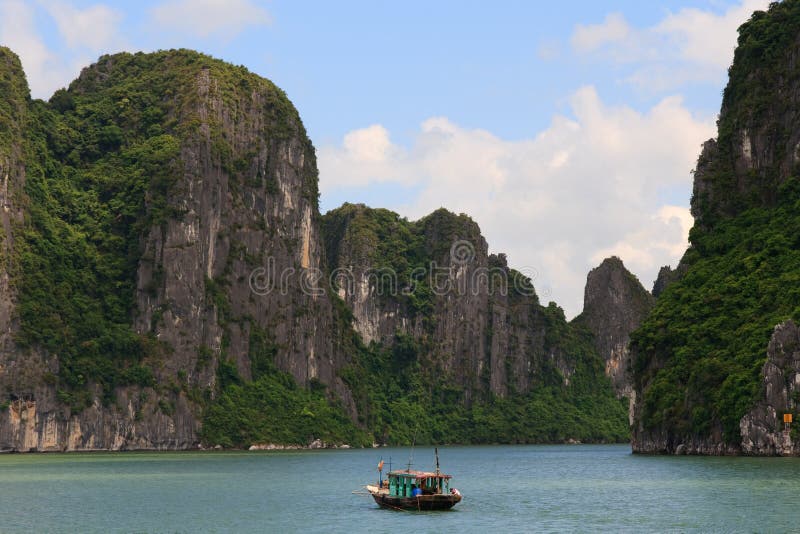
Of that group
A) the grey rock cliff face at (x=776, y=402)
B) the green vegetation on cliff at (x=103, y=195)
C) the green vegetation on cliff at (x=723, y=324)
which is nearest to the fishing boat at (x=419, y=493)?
the grey rock cliff face at (x=776, y=402)

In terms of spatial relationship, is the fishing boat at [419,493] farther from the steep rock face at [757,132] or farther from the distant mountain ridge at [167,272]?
the distant mountain ridge at [167,272]

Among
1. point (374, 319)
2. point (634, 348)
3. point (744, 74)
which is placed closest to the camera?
point (634, 348)

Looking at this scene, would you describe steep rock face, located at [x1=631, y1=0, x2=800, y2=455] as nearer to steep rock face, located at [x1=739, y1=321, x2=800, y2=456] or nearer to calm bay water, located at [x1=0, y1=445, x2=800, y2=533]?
steep rock face, located at [x1=739, y1=321, x2=800, y2=456]

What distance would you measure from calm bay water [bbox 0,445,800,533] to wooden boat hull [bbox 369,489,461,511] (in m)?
A: 0.61

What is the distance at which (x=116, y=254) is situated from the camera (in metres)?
146

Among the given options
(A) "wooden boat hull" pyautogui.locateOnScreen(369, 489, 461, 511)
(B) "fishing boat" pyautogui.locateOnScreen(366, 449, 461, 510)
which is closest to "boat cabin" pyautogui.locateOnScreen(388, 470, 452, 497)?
(B) "fishing boat" pyautogui.locateOnScreen(366, 449, 461, 510)

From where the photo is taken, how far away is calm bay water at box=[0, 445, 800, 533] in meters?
51.9

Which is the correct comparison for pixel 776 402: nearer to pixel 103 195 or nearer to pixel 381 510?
pixel 381 510

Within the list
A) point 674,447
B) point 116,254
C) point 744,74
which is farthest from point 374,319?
point 674,447

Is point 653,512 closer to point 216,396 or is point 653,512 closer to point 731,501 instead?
point 731,501

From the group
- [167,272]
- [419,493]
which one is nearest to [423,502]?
[419,493]

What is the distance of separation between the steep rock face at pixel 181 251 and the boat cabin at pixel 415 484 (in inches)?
2888

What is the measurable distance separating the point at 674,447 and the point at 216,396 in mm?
63706

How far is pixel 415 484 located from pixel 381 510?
8.84 feet
